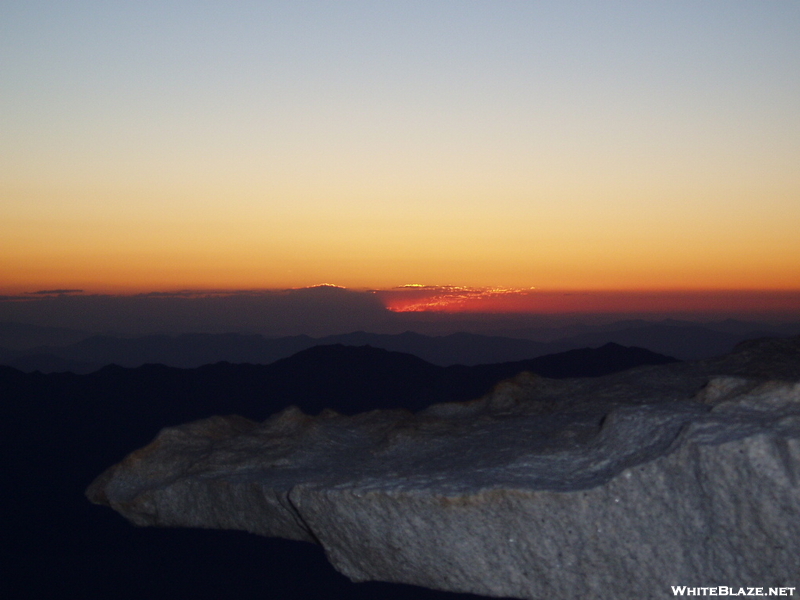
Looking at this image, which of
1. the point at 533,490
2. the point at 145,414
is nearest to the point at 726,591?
the point at 533,490

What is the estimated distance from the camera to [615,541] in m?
5.72

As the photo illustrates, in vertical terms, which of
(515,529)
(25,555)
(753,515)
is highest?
(753,515)

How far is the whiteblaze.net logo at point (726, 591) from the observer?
5211 millimetres

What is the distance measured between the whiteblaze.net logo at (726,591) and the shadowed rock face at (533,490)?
6 cm

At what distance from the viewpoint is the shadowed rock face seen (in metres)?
5.27

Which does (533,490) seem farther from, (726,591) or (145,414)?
(145,414)

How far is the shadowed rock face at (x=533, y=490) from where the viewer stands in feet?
17.3

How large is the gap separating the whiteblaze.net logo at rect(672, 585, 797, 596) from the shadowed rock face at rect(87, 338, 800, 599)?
2.3 inches

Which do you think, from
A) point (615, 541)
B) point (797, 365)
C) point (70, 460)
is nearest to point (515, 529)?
point (615, 541)

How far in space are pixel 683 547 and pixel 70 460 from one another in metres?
9.74

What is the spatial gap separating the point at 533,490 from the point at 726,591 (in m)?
1.68

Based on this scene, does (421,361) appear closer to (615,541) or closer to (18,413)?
(18,413)

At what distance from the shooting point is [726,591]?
213 inches

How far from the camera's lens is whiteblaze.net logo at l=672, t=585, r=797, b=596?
5211 mm
